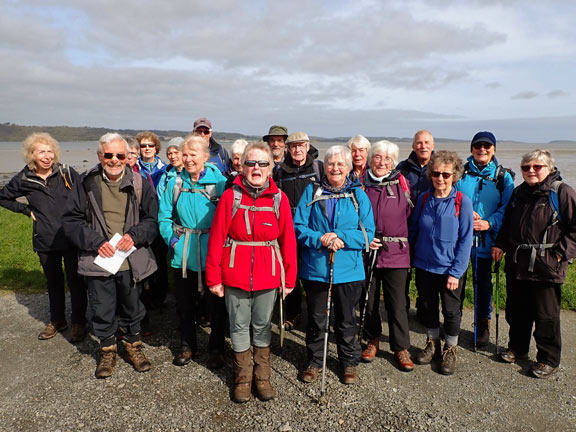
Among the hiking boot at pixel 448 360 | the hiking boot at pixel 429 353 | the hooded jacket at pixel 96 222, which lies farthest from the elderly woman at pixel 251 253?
the hiking boot at pixel 448 360

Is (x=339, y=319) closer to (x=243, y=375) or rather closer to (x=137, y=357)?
(x=243, y=375)

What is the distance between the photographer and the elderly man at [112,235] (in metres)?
4.65

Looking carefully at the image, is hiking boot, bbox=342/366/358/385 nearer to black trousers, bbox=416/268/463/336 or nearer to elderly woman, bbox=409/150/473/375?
elderly woman, bbox=409/150/473/375

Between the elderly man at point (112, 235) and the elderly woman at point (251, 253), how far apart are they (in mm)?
1180

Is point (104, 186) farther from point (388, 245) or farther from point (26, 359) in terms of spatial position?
point (388, 245)

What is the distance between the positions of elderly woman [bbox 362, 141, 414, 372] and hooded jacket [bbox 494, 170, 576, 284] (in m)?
1.34

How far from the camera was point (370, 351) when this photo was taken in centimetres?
530

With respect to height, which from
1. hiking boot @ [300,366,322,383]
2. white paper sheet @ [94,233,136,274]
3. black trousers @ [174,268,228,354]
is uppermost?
white paper sheet @ [94,233,136,274]

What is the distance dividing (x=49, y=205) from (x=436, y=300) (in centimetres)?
549

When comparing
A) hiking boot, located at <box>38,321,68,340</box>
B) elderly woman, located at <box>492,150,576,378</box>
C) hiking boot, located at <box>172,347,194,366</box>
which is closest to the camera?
elderly woman, located at <box>492,150,576,378</box>

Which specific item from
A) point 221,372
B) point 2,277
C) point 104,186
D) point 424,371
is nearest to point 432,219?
point 424,371

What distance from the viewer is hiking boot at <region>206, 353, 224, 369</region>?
5023 millimetres

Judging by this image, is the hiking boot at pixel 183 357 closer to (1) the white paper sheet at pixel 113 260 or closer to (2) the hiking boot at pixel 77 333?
(1) the white paper sheet at pixel 113 260

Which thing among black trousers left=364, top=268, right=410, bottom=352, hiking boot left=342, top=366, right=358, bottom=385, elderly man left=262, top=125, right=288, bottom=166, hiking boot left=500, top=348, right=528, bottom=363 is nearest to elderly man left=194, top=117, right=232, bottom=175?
elderly man left=262, top=125, right=288, bottom=166
